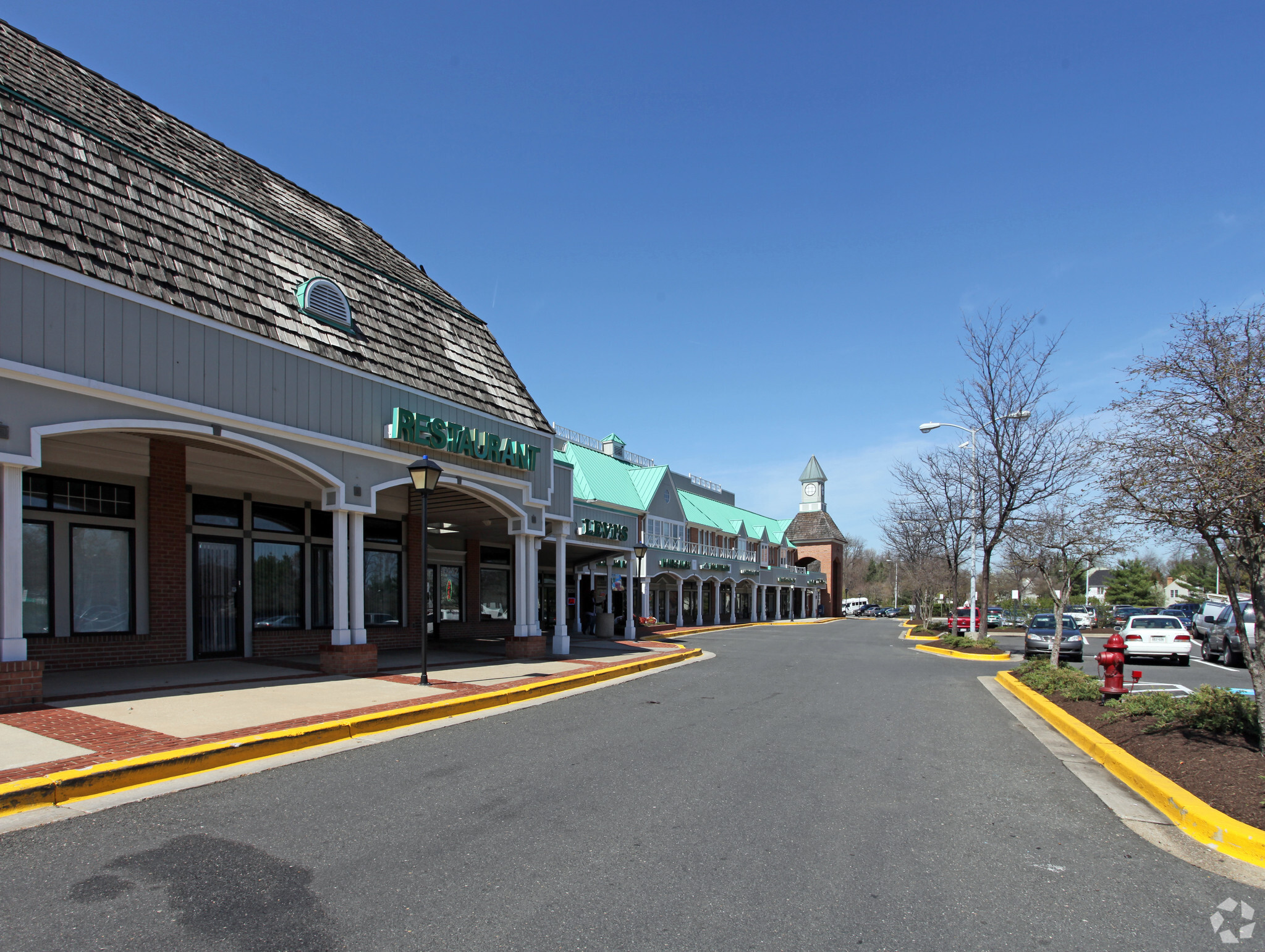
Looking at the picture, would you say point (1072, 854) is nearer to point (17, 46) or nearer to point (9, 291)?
point (9, 291)

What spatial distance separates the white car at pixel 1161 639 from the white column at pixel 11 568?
24622 millimetres

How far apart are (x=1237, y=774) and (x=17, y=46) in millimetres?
18333

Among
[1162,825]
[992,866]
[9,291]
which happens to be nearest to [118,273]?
[9,291]

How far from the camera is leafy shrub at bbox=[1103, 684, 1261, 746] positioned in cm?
821

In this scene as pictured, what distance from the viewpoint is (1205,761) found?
7.25 meters

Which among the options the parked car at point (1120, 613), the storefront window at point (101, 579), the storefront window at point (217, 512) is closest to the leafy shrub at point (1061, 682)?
the storefront window at point (217, 512)

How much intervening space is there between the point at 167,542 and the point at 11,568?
510 centimetres

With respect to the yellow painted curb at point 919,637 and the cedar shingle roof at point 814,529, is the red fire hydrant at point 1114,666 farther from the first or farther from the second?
the cedar shingle roof at point 814,529

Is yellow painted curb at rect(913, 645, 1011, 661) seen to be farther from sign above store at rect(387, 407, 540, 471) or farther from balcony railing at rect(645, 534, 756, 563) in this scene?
sign above store at rect(387, 407, 540, 471)

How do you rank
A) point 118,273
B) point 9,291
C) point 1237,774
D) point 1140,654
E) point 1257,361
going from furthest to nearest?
point 1140,654 → point 118,273 → point 9,291 → point 1257,361 → point 1237,774

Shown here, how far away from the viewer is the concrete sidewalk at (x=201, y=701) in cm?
690

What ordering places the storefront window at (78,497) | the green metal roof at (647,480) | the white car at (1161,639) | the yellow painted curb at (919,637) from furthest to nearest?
1. the green metal roof at (647,480)
2. the yellow painted curb at (919,637)
3. the white car at (1161,639)
4. the storefront window at (78,497)

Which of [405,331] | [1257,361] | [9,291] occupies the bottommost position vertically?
[1257,361]

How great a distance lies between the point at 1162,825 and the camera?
600 cm
